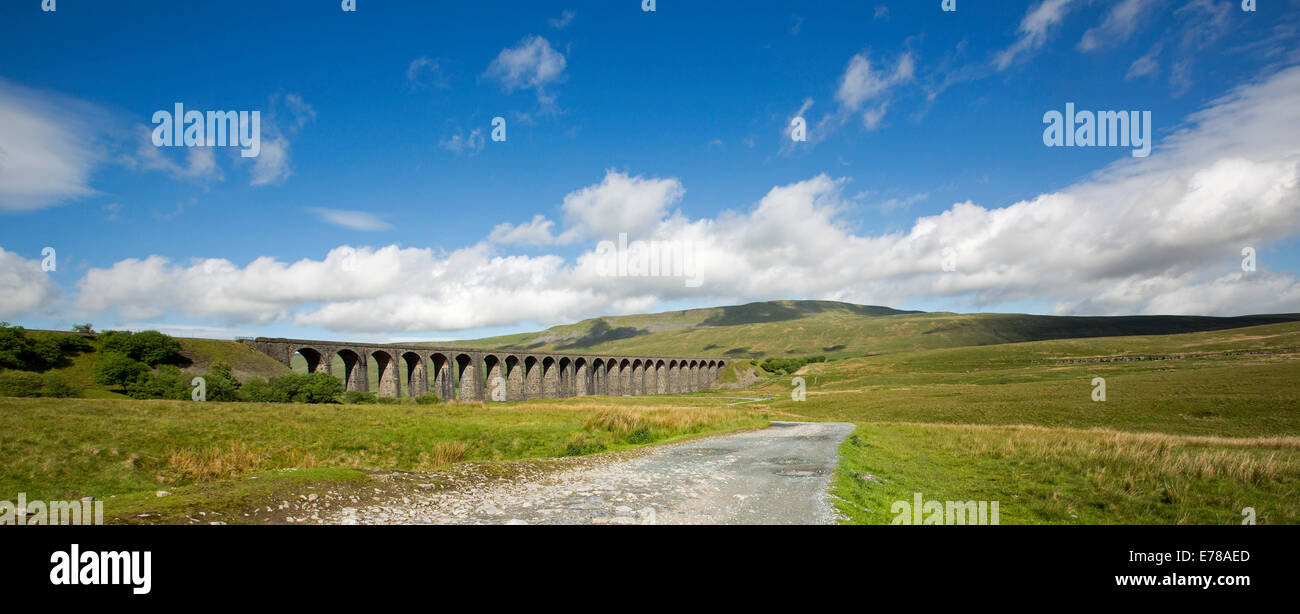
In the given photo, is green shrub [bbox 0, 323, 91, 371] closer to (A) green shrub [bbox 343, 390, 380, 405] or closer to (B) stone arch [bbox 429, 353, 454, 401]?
(A) green shrub [bbox 343, 390, 380, 405]

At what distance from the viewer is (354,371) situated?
212 feet

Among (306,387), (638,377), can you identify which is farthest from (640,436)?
(638,377)

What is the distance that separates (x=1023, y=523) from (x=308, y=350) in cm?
7196

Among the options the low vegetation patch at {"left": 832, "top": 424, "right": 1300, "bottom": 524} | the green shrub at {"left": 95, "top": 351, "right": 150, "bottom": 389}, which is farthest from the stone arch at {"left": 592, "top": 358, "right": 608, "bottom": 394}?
the low vegetation patch at {"left": 832, "top": 424, "right": 1300, "bottom": 524}

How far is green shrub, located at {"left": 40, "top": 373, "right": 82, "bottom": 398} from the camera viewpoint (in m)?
36.1

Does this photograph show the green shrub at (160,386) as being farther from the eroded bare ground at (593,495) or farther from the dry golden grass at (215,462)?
the eroded bare ground at (593,495)

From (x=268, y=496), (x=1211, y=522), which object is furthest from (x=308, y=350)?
(x=1211, y=522)

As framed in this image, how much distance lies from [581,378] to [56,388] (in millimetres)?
79278

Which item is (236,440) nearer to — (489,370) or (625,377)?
(489,370)
